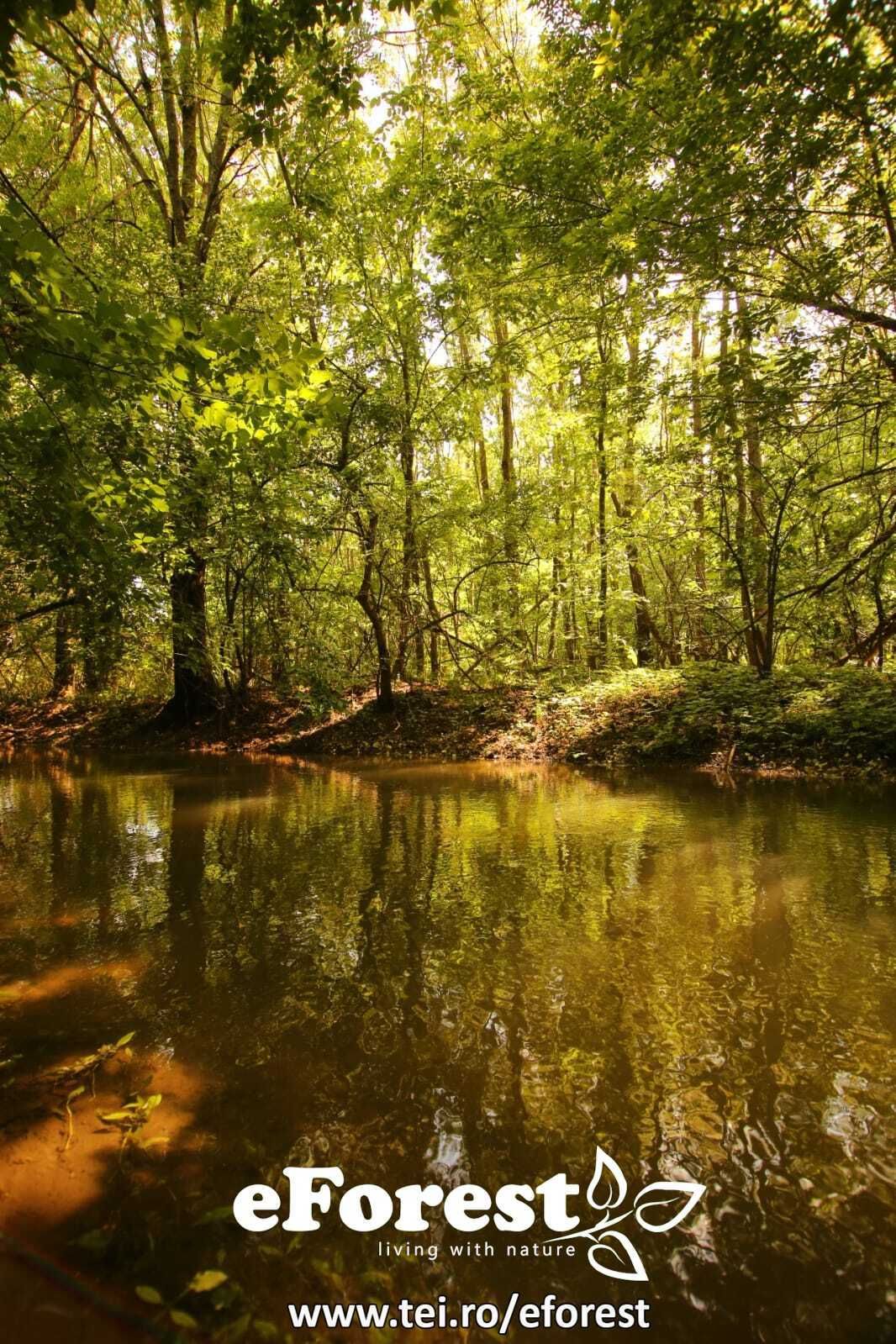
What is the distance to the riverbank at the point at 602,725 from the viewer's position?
988cm

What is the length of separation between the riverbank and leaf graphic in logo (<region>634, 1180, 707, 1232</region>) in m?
8.68

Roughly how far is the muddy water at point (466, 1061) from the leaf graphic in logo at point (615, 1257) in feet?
0.10

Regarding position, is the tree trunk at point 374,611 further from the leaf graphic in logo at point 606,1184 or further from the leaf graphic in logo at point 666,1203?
the leaf graphic in logo at point 666,1203

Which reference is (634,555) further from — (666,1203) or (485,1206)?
(485,1206)

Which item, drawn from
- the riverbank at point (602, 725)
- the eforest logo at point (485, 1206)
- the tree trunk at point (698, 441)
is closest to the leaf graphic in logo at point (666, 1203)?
the eforest logo at point (485, 1206)

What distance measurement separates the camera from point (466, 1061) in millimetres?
2803

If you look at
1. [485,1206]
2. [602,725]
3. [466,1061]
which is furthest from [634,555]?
[485,1206]

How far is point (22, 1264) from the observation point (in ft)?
6.11

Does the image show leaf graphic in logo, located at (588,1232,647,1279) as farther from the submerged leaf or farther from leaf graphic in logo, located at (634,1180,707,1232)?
the submerged leaf

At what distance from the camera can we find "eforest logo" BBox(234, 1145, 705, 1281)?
2.01 meters

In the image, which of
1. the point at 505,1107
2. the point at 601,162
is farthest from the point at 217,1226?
the point at 601,162

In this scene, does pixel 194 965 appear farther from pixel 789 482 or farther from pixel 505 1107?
pixel 789 482

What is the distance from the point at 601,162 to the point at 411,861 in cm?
798

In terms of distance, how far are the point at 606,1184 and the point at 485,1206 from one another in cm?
44
